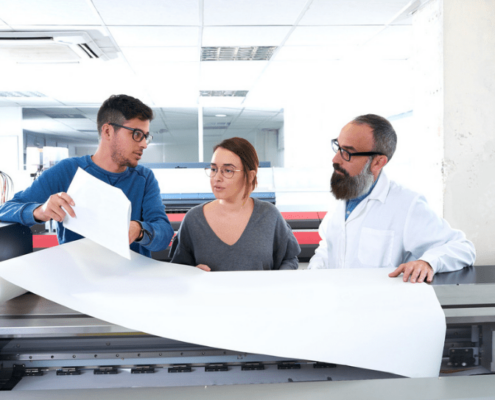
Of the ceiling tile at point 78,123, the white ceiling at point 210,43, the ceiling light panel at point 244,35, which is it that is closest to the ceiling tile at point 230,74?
the white ceiling at point 210,43

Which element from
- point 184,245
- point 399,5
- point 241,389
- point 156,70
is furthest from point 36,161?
point 241,389

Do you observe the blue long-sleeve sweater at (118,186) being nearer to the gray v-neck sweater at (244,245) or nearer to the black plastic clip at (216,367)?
the gray v-neck sweater at (244,245)

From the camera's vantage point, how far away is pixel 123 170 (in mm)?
1512

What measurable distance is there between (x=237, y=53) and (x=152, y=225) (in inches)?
157

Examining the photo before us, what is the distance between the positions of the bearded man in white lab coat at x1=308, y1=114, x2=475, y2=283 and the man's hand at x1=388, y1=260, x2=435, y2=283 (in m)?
0.45

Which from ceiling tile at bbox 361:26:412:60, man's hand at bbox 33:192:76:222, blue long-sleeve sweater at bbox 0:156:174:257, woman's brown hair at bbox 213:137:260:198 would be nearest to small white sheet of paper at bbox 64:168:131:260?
man's hand at bbox 33:192:76:222

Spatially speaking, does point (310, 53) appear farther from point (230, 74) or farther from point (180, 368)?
point (180, 368)

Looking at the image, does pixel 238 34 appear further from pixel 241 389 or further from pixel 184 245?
pixel 241 389

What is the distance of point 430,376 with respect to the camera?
685mm

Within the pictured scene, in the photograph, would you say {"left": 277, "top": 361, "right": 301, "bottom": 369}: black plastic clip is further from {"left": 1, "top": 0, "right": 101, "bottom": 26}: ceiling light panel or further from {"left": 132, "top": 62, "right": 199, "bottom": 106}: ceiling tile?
{"left": 132, "top": 62, "right": 199, "bottom": 106}: ceiling tile

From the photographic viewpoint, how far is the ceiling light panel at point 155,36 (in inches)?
154

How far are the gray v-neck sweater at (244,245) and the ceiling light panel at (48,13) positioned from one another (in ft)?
8.49

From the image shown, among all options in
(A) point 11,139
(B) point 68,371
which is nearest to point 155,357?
(B) point 68,371

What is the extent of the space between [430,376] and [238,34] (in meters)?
4.00
